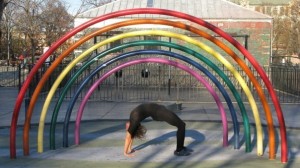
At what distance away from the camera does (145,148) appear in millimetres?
9742

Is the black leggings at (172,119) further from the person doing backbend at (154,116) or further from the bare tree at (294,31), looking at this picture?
the bare tree at (294,31)

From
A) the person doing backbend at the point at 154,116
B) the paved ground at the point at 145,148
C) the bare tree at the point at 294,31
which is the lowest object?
the paved ground at the point at 145,148

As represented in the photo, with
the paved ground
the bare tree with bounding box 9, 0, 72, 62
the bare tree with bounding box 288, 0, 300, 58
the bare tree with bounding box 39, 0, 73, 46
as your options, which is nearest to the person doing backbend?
the paved ground

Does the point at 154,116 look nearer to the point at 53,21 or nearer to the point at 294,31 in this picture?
the point at 53,21

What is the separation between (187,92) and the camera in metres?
23.2

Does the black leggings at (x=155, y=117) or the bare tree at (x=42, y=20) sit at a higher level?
the bare tree at (x=42, y=20)

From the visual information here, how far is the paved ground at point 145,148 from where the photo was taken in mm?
8406

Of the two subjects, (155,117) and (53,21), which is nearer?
(155,117)

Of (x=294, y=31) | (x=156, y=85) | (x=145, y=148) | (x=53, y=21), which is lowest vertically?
(x=145, y=148)

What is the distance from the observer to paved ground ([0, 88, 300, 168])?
27.6ft

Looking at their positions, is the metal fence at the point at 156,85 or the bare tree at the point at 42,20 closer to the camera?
the metal fence at the point at 156,85

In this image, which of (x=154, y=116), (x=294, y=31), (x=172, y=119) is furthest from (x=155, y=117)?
(x=294, y=31)

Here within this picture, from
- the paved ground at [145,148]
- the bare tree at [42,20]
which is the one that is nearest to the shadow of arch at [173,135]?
the paved ground at [145,148]

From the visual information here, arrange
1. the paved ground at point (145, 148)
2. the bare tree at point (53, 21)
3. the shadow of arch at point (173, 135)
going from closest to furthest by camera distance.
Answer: the paved ground at point (145, 148) < the shadow of arch at point (173, 135) < the bare tree at point (53, 21)
